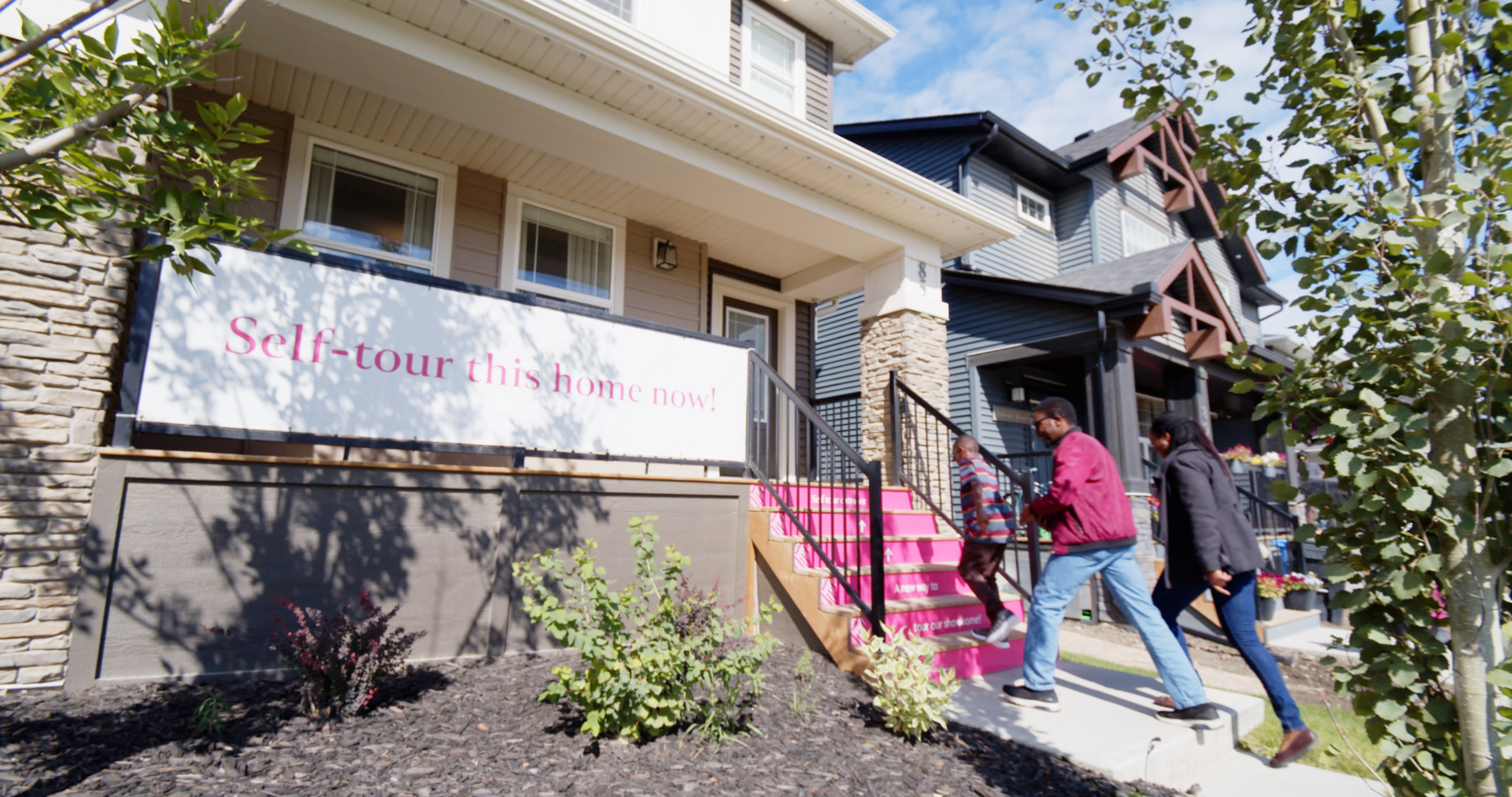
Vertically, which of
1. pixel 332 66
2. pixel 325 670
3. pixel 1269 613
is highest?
pixel 332 66

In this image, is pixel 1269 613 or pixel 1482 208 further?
pixel 1269 613

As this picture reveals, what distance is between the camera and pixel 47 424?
10.4ft

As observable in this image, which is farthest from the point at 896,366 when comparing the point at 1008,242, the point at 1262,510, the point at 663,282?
the point at 1262,510

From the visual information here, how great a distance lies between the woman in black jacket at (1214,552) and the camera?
3227mm

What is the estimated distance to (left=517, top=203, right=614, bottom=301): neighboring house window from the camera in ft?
20.5

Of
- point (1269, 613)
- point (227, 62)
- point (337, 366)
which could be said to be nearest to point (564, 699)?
point (337, 366)

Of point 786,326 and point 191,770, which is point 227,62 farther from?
point 786,326

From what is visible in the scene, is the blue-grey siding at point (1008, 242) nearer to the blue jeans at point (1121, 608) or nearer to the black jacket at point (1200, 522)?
the black jacket at point (1200, 522)

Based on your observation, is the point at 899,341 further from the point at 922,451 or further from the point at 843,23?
the point at 843,23

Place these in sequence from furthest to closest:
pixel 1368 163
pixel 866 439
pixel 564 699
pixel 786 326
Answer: pixel 786 326
pixel 866 439
pixel 564 699
pixel 1368 163

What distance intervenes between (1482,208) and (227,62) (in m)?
5.90

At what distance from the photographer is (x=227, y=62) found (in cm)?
448

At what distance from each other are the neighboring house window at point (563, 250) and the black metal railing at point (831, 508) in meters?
1.89

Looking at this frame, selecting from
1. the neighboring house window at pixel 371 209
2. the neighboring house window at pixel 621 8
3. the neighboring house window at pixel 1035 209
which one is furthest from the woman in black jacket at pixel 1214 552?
the neighboring house window at pixel 1035 209
